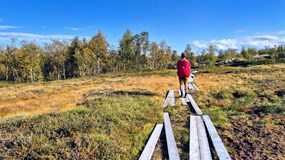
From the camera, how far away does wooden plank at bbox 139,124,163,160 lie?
6.04 m

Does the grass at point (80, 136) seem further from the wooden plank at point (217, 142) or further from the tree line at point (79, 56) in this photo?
the tree line at point (79, 56)

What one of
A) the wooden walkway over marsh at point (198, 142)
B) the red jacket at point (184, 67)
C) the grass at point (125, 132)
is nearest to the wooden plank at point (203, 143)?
the wooden walkway over marsh at point (198, 142)

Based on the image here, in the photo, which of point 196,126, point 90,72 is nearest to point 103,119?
point 196,126

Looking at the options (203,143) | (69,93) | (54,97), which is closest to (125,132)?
(203,143)

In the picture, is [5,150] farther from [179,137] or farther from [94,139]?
[179,137]

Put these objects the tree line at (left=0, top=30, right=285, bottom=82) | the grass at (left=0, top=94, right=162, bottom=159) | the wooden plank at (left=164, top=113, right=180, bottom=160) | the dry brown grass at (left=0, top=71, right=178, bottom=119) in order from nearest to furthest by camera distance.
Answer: the grass at (left=0, top=94, right=162, bottom=159) → the wooden plank at (left=164, top=113, right=180, bottom=160) → the dry brown grass at (left=0, top=71, right=178, bottom=119) → the tree line at (left=0, top=30, right=285, bottom=82)

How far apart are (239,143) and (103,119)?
4691 mm

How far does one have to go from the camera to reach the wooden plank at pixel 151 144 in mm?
6043

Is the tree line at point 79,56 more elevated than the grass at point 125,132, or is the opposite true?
the tree line at point 79,56

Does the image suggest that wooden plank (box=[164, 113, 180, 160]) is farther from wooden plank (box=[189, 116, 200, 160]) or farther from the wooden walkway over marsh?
wooden plank (box=[189, 116, 200, 160])

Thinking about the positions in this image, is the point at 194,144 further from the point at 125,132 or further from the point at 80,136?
the point at 80,136

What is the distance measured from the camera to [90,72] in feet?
287

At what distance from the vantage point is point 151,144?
6.82m

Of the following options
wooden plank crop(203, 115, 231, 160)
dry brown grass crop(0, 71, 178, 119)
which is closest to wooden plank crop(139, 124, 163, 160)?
wooden plank crop(203, 115, 231, 160)
